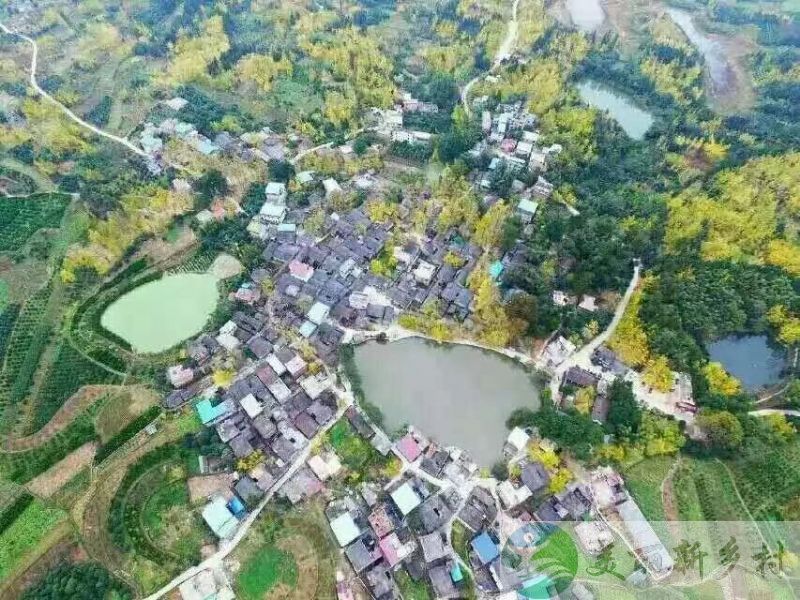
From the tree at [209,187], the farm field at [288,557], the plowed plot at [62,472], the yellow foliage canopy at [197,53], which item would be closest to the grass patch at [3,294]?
the plowed plot at [62,472]

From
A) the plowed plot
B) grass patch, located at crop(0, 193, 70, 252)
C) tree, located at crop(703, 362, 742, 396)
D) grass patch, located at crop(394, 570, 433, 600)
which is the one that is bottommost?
the plowed plot

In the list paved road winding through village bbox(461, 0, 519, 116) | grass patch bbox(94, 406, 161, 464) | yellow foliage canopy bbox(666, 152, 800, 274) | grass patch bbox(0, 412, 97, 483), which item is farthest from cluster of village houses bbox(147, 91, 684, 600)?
paved road winding through village bbox(461, 0, 519, 116)

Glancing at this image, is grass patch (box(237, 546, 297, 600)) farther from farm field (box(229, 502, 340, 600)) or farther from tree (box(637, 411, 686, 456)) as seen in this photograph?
tree (box(637, 411, 686, 456))

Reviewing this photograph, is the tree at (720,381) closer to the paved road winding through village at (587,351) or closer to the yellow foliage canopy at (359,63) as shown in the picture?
the paved road winding through village at (587,351)

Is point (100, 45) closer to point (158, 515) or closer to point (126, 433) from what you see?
point (126, 433)

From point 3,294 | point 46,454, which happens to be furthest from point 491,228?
point 3,294

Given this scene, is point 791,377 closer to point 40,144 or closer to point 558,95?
point 558,95
